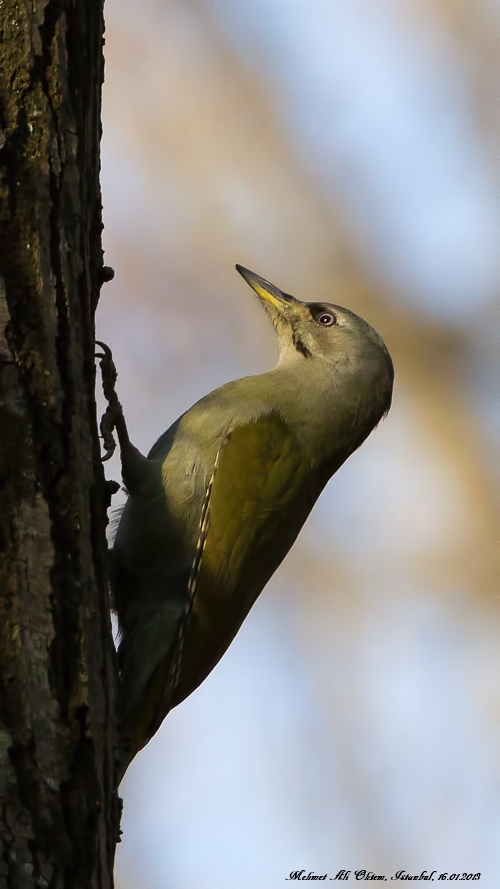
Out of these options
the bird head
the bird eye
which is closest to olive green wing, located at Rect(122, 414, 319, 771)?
the bird head

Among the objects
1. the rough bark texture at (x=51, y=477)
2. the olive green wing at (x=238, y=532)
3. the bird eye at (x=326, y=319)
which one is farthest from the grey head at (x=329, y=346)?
the rough bark texture at (x=51, y=477)

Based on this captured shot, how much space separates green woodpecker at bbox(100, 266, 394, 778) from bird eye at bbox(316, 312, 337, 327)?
1.39 ft

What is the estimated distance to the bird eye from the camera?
511 centimetres

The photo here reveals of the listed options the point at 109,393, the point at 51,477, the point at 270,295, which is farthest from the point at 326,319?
the point at 51,477

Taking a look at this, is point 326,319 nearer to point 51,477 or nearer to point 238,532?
point 238,532

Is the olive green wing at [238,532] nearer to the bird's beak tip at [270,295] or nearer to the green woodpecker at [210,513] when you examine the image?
the green woodpecker at [210,513]

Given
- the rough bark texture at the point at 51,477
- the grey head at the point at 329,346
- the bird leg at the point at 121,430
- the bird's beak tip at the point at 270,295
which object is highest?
the bird's beak tip at the point at 270,295

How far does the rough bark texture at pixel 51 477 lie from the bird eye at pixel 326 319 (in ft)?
8.74

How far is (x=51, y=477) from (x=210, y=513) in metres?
1.76

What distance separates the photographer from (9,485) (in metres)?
2.16

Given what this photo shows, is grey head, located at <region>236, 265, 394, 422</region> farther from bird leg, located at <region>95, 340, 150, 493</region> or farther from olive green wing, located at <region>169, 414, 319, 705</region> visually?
bird leg, located at <region>95, 340, 150, 493</region>

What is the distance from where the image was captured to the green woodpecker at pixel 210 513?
3.62 m

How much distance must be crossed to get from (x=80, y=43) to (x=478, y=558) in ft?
20.9

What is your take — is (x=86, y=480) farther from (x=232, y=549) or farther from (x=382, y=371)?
(x=382, y=371)
